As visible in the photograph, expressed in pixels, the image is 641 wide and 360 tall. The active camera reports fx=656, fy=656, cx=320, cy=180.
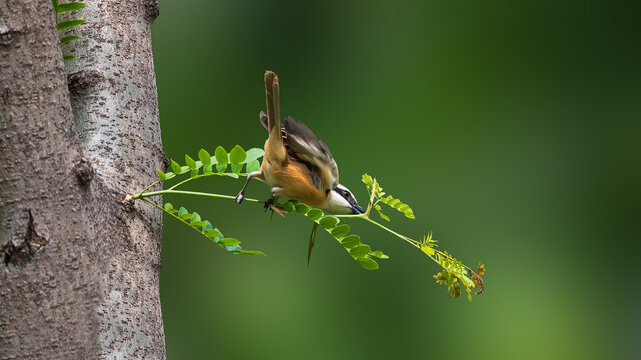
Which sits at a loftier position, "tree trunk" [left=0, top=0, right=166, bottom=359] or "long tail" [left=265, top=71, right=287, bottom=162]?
"long tail" [left=265, top=71, right=287, bottom=162]

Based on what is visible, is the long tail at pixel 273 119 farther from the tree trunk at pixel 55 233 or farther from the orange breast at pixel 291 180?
the tree trunk at pixel 55 233

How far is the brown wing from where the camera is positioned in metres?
0.77

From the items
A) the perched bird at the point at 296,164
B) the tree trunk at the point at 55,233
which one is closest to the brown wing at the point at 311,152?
the perched bird at the point at 296,164

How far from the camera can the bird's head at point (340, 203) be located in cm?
84

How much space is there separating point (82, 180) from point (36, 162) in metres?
0.04

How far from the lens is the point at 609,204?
6.86ft

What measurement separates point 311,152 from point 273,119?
0.06m

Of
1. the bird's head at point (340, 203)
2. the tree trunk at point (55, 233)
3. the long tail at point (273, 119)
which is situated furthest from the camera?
the bird's head at point (340, 203)

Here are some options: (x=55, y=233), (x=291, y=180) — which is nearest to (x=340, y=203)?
(x=291, y=180)

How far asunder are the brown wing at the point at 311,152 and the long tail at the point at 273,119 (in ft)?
0.04

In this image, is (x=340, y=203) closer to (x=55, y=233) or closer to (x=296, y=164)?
(x=296, y=164)

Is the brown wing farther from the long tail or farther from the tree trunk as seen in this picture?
the tree trunk

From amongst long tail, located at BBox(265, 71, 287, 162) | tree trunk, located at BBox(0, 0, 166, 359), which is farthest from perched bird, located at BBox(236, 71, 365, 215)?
tree trunk, located at BBox(0, 0, 166, 359)

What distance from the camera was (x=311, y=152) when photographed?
78cm
